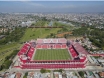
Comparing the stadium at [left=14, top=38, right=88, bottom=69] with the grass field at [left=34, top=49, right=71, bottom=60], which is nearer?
the stadium at [left=14, top=38, right=88, bottom=69]

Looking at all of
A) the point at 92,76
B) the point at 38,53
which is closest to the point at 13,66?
the point at 38,53

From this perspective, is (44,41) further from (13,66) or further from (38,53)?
(13,66)

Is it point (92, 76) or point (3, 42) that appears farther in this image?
point (3, 42)

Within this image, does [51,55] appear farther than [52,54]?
No

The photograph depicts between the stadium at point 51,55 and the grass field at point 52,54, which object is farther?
the grass field at point 52,54
